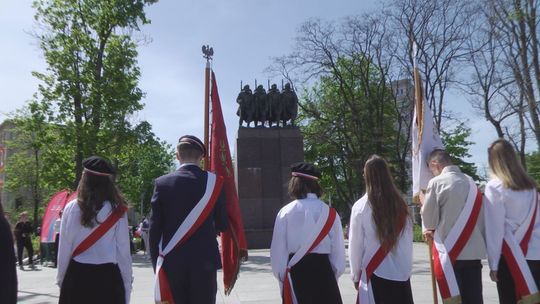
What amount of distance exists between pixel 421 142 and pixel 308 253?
254 cm

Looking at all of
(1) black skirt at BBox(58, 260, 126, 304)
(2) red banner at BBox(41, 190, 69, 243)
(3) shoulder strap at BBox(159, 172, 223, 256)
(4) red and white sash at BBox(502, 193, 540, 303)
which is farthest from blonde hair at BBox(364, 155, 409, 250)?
(2) red banner at BBox(41, 190, 69, 243)

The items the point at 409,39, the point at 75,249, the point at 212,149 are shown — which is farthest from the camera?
the point at 409,39

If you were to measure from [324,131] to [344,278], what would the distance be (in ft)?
72.3

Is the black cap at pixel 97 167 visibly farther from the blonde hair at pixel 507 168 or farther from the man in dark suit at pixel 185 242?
the blonde hair at pixel 507 168

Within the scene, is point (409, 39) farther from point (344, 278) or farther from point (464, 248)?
point (464, 248)

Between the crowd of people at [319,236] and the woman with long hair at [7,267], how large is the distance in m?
1.25

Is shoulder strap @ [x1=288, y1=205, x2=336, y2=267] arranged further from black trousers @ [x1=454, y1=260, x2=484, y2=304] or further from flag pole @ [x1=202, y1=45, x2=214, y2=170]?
flag pole @ [x1=202, y1=45, x2=214, y2=170]

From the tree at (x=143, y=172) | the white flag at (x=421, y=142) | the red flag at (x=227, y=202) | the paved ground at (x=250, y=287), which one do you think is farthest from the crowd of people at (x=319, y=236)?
the tree at (x=143, y=172)

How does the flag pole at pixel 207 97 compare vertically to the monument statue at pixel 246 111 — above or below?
below

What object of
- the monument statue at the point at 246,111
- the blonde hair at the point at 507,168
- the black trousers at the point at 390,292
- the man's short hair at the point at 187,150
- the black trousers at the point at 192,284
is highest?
the monument statue at the point at 246,111

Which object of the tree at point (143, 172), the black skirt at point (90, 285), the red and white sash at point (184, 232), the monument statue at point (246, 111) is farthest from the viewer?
the tree at point (143, 172)

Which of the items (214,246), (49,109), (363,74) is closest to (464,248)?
(214,246)

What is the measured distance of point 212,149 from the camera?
5938 millimetres

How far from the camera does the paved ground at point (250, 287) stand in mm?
7967
